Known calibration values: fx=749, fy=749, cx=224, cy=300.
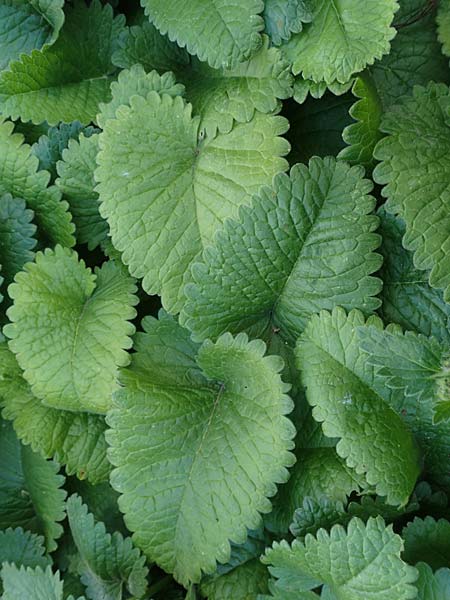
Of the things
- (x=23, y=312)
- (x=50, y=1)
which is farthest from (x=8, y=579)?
(x=50, y=1)

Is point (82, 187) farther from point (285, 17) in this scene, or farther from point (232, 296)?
point (285, 17)

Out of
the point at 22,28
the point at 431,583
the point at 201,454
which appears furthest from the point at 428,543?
A: the point at 22,28

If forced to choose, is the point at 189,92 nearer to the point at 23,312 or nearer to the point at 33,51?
the point at 33,51

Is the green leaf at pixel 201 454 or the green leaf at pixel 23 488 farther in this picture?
the green leaf at pixel 23 488

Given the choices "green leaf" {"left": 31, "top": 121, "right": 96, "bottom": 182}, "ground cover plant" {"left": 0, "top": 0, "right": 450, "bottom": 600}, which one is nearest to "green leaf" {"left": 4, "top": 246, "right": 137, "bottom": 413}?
"ground cover plant" {"left": 0, "top": 0, "right": 450, "bottom": 600}

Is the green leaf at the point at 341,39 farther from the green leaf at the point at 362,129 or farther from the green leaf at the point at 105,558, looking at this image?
the green leaf at the point at 105,558

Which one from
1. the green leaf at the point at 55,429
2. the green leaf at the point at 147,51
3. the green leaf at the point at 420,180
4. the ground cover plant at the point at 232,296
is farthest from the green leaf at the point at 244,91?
the green leaf at the point at 55,429

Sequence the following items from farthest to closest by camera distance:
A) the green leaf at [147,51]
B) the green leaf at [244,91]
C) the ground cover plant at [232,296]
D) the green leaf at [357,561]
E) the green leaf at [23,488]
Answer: the green leaf at [23,488], the green leaf at [147,51], the green leaf at [244,91], the ground cover plant at [232,296], the green leaf at [357,561]
